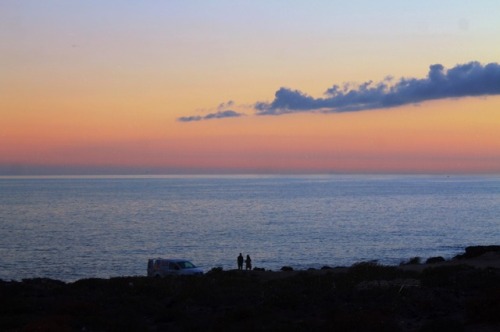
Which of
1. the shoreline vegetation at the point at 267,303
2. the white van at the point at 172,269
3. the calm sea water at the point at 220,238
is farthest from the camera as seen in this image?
the calm sea water at the point at 220,238

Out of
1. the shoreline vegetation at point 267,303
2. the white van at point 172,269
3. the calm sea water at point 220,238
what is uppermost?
the shoreline vegetation at point 267,303

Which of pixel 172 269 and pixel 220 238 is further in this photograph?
pixel 220 238

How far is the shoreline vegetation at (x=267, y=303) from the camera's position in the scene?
2005 centimetres

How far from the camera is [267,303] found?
23.6m

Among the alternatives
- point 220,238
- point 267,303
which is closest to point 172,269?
point 267,303

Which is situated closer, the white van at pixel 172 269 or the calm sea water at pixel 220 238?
the white van at pixel 172 269

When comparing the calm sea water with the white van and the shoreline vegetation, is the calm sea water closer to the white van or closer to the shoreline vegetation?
the white van

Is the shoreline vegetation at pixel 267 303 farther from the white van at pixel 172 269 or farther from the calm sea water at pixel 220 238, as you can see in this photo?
the calm sea water at pixel 220 238

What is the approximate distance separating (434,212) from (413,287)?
4585 inches

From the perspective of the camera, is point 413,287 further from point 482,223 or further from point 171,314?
point 482,223

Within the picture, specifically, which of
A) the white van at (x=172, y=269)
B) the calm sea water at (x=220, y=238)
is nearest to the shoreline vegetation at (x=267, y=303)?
the white van at (x=172, y=269)

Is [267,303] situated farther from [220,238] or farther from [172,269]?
[220,238]

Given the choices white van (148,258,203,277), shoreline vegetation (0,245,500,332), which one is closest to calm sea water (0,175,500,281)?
white van (148,258,203,277)

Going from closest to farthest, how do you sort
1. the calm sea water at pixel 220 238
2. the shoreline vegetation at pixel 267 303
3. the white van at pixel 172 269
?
the shoreline vegetation at pixel 267 303
the white van at pixel 172 269
the calm sea water at pixel 220 238
